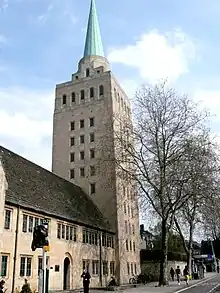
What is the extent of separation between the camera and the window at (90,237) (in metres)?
38.9

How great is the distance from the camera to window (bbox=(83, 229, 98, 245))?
38.9 meters

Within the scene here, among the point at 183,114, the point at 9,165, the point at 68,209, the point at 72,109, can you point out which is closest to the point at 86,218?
the point at 68,209

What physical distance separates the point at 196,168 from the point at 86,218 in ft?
46.3

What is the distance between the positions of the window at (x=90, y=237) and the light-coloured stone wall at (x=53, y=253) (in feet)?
1.55

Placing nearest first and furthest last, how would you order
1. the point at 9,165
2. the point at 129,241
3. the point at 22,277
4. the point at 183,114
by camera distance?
the point at 22,277 < the point at 9,165 < the point at 183,114 < the point at 129,241

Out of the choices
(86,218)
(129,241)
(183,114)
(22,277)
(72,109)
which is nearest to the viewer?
(22,277)

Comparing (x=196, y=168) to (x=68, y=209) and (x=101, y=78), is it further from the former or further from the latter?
(x=101, y=78)

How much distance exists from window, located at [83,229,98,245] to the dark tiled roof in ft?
2.56

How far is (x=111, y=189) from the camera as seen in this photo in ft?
156

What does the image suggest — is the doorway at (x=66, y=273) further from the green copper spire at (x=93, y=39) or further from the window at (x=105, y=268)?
the green copper spire at (x=93, y=39)

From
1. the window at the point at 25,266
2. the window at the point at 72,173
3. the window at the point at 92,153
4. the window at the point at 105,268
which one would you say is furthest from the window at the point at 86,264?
the window at the point at 92,153

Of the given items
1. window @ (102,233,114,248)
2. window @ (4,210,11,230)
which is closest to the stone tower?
window @ (102,233,114,248)

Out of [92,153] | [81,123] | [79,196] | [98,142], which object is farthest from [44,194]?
[81,123]

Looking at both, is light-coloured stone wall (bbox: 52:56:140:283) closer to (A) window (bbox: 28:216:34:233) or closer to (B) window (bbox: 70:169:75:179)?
(B) window (bbox: 70:169:75:179)
